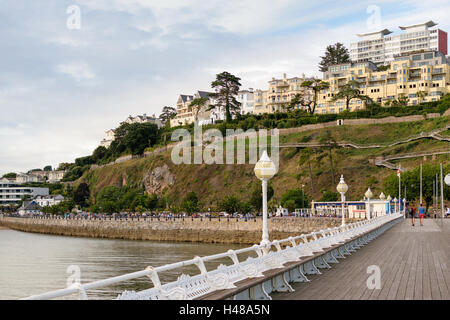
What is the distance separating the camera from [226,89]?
4961 inches

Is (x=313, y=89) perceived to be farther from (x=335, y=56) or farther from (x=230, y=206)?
(x=230, y=206)

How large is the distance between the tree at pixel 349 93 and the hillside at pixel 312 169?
1255 cm

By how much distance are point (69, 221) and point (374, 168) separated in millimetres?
51139

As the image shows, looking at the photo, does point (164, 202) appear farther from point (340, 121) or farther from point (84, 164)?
point (84, 164)

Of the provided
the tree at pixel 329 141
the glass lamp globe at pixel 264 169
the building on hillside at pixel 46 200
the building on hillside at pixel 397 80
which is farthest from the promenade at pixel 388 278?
the building on hillside at pixel 46 200

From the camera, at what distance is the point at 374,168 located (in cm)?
9106

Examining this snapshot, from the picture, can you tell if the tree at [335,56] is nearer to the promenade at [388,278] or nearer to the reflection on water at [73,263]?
the reflection on water at [73,263]

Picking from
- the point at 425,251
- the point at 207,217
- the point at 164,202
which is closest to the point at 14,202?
the point at 164,202

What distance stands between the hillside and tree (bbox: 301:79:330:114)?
1863cm

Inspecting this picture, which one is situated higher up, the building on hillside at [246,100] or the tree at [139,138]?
the building on hillside at [246,100]

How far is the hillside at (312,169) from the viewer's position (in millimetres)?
90125

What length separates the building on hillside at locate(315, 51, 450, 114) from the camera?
391 feet

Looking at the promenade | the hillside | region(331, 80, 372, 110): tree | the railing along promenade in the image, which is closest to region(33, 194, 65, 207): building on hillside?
the hillside

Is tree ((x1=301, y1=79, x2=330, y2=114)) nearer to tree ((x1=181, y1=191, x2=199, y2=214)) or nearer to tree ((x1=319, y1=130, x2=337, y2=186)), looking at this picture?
tree ((x1=319, y1=130, x2=337, y2=186))
